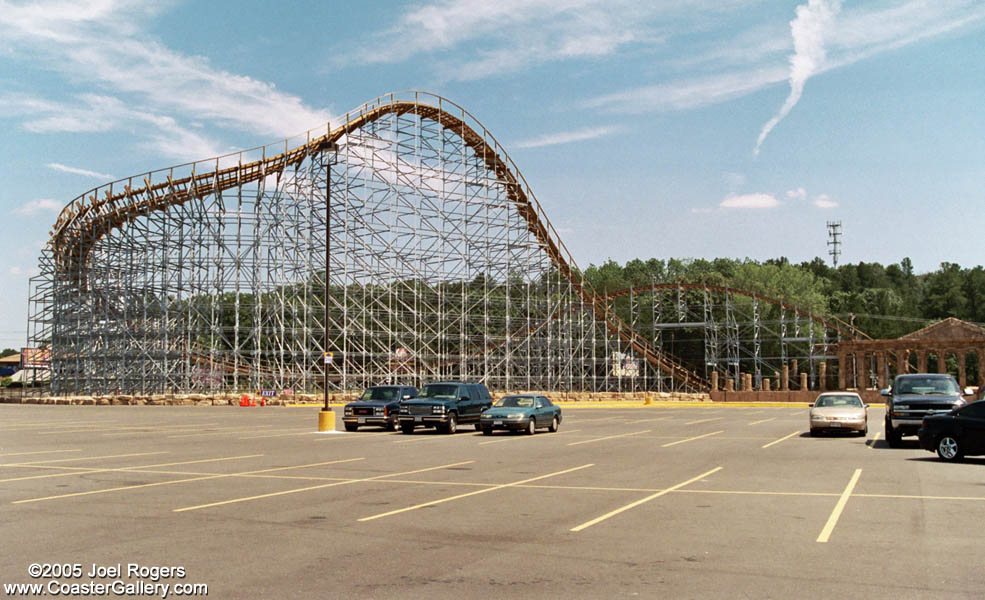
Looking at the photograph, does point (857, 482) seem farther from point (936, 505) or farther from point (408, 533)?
point (408, 533)

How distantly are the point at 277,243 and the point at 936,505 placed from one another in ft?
141

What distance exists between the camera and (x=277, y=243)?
49.7 metres

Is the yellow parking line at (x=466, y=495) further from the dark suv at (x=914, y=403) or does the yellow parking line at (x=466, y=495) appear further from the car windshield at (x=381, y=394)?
the car windshield at (x=381, y=394)

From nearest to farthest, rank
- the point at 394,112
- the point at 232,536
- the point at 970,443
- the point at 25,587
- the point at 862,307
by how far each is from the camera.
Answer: the point at 25,587
the point at 232,536
the point at 970,443
the point at 394,112
the point at 862,307

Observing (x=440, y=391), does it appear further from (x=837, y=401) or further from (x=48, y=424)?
(x=48, y=424)

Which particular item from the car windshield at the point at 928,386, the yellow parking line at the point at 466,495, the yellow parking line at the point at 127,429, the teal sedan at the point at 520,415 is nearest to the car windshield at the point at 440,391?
the teal sedan at the point at 520,415

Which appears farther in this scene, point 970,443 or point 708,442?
point 708,442

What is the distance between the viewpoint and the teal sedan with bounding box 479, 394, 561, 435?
85.2ft

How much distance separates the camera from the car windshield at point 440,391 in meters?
28.2

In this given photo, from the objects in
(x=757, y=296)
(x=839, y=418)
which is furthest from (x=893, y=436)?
(x=757, y=296)

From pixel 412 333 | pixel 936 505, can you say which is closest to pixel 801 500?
pixel 936 505

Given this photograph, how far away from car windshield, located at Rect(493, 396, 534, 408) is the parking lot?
6588 millimetres

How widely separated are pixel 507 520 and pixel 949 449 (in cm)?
1183

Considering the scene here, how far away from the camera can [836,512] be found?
10695mm
